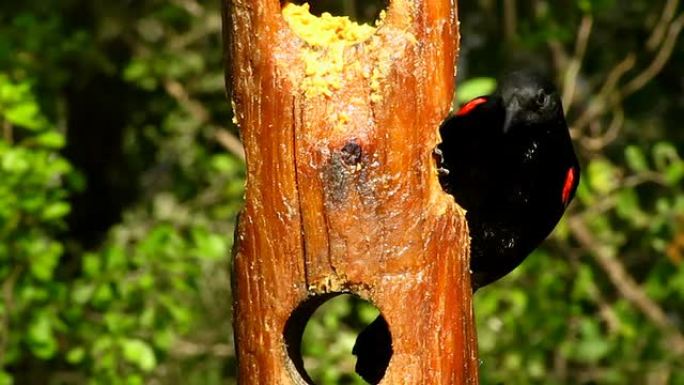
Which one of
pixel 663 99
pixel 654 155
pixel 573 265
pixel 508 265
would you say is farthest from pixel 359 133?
pixel 663 99

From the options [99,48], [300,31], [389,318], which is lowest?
[389,318]

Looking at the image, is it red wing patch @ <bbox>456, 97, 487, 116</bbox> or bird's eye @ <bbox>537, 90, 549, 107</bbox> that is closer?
bird's eye @ <bbox>537, 90, 549, 107</bbox>

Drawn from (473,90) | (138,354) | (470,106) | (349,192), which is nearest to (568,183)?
(470,106)

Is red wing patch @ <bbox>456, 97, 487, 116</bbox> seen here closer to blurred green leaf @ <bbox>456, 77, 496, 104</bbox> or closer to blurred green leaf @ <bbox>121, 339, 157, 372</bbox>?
blurred green leaf @ <bbox>456, 77, 496, 104</bbox>

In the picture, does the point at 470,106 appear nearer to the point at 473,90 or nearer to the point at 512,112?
the point at 512,112

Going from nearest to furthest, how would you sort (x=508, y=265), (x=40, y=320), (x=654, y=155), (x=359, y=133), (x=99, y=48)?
1. (x=359, y=133)
2. (x=508, y=265)
3. (x=40, y=320)
4. (x=654, y=155)
5. (x=99, y=48)

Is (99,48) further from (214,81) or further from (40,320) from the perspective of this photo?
(40,320)

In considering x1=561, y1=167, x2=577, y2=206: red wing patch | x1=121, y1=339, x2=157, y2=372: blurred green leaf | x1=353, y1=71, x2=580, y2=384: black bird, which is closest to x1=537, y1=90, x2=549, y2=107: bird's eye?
x1=353, y1=71, x2=580, y2=384: black bird

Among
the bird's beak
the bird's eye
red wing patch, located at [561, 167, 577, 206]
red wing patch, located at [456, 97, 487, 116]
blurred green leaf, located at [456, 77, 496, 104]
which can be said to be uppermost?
blurred green leaf, located at [456, 77, 496, 104]
